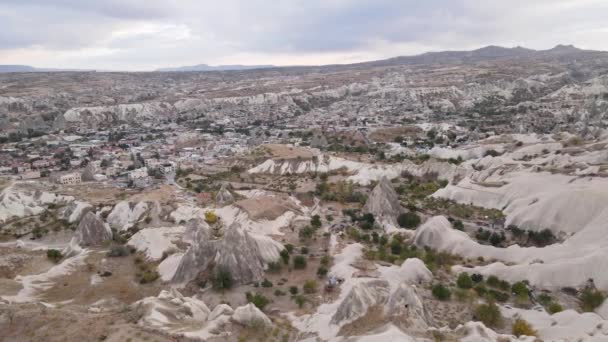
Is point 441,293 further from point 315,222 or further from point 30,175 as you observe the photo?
point 30,175

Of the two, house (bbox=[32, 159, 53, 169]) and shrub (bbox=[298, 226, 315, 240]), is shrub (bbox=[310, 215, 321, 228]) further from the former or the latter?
house (bbox=[32, 159, 53, 169])

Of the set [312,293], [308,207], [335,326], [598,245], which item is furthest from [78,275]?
[598,245]

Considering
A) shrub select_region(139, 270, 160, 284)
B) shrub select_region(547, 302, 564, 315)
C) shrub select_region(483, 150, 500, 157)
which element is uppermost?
shrub select_region(483, 150, 500, 157)

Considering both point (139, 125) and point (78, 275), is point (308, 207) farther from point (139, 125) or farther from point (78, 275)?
point (139, 125)

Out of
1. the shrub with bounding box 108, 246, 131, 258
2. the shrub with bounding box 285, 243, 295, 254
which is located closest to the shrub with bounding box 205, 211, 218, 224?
the shrub with bounding box 108, 246, 131, 258

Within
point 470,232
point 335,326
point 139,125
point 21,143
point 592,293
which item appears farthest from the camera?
point 139,125
